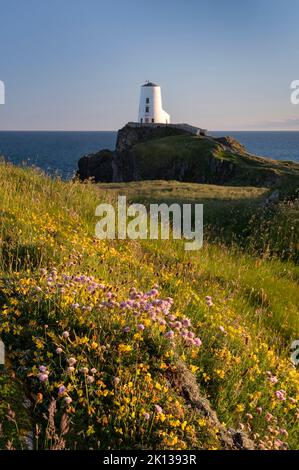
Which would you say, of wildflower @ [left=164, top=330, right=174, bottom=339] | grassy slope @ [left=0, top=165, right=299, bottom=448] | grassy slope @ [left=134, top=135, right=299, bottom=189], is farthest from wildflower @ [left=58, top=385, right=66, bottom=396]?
grassy slope @ [left=134, top=135, right=299, bottom=189]

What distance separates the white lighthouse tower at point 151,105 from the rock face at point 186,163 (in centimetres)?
1840

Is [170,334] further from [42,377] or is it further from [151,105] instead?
[151,105]

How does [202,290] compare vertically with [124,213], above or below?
below

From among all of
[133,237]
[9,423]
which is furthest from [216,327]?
[133,237]

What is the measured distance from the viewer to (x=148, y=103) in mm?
111688

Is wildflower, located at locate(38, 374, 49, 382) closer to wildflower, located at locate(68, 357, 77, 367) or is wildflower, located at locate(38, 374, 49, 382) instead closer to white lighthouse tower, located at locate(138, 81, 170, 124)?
wildflower, located at locate(68, 357, 77, 367)

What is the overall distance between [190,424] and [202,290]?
3.56 metres

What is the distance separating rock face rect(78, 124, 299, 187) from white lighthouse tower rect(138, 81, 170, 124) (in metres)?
18.4

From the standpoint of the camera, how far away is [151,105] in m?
111

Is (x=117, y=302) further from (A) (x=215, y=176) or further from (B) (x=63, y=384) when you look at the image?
(A) (x=215, y=176)

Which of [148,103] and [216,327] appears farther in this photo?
[148,103]

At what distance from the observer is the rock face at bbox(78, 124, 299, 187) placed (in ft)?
180

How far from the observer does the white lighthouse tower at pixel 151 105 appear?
110 meters

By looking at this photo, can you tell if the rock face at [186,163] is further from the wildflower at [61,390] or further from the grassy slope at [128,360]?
the wildflower at [61,390]
